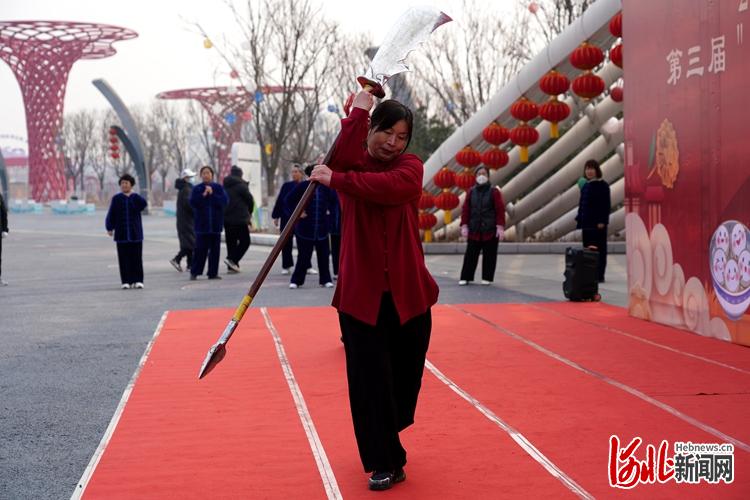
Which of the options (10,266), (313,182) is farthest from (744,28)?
(10,266)

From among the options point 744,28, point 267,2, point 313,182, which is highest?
point 267,2

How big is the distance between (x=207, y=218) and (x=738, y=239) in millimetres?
8750

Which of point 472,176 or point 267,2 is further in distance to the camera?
point 267,2

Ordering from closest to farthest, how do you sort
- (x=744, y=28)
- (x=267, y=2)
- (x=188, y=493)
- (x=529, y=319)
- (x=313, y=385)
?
1. (x=188, y=493)
2. (x=313, y=385)
3. (x=744, y=28)
4. (x=529, y=319)
5. (x=267, y=2)

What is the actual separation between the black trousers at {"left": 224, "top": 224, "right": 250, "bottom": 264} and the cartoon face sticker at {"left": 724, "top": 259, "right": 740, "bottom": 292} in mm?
9490

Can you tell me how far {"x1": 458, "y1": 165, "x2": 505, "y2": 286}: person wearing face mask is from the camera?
45.6 ft

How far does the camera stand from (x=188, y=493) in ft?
14.8

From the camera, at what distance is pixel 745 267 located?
817 cm

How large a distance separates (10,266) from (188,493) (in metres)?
15.9

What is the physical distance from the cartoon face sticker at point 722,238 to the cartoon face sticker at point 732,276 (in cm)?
15

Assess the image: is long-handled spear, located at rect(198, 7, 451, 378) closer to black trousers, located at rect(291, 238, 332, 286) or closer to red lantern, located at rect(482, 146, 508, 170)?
black trousers, located at rect(291, 238, 332, 286)

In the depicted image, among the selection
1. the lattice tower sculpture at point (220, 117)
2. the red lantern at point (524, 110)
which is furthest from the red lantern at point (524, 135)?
the lattice tower sculpture at point (220, 117)

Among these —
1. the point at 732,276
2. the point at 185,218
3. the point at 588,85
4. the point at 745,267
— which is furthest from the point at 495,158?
the point at 745,267

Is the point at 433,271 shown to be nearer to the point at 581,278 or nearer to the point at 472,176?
the point at 472,176
